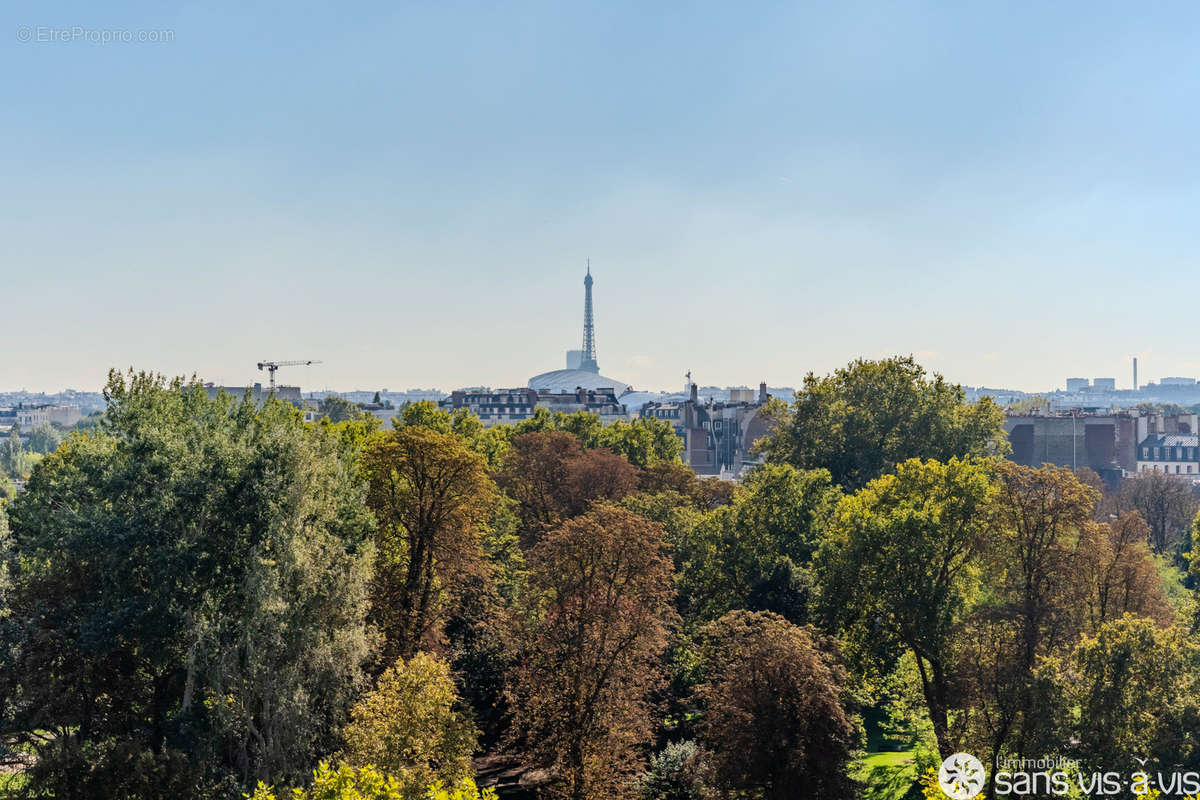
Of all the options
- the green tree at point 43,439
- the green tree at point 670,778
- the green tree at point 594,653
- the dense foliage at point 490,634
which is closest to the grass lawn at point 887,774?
the dense foliage at point 490,634

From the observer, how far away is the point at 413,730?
23.0 m

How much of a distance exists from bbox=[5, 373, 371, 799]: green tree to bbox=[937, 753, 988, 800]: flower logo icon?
16.0 meters

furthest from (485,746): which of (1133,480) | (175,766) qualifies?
(1133,480)

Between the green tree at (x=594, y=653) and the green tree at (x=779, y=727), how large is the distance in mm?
3076

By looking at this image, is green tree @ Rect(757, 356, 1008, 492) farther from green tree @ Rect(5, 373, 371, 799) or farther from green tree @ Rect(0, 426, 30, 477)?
green tree @ Rect(0, 426, 30, 477)

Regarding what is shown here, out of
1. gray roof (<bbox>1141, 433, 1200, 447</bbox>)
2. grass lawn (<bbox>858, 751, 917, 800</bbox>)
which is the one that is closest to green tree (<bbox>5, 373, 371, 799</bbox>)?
grass lawn (<bbox>858, 751, 917, 800</bbox>)

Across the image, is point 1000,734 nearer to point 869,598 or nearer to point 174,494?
point 869,598

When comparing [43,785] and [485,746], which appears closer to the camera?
[43,785]

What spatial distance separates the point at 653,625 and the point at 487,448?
3171cm

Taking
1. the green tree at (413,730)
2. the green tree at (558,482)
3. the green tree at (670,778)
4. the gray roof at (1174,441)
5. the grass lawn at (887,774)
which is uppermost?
the gray roof at (1174,441)

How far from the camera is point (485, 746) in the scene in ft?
109

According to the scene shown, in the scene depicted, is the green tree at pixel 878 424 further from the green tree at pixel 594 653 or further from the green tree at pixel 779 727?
the green tree at pixel 779 727

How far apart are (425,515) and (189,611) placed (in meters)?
9.71

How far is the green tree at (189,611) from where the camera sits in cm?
2478
